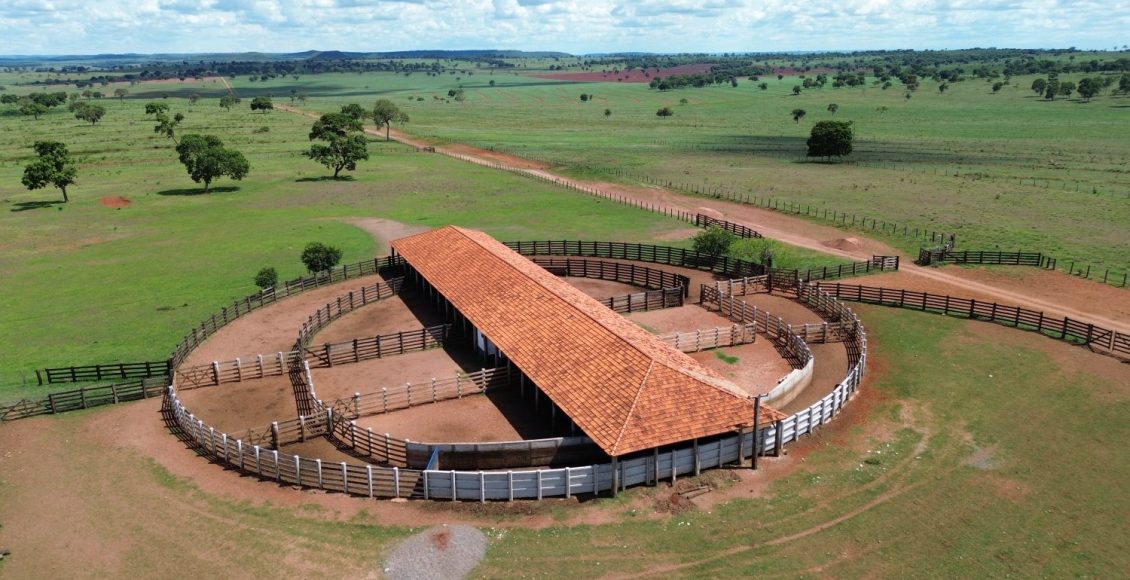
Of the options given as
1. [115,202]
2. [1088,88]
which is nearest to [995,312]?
[115,202]

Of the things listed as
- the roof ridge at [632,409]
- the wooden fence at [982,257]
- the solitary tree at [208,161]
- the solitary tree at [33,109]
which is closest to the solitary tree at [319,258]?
the roof ridge at [632,409]

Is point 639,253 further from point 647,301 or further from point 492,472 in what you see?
point 492,472

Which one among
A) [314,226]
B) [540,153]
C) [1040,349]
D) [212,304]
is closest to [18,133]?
[540,153]

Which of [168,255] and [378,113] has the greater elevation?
[378,113]

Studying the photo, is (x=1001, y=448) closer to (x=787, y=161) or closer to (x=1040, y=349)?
(x=1040, y=349)

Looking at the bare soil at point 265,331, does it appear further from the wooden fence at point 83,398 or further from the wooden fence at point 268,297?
the wooden fence at point 83,398
